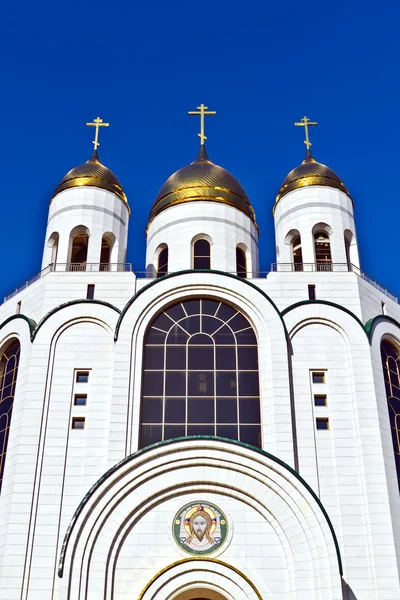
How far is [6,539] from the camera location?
19703 mm

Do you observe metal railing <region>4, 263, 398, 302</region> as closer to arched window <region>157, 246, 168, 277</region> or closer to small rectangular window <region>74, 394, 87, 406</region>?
arched window <region>157, 246, 168, 277</region>

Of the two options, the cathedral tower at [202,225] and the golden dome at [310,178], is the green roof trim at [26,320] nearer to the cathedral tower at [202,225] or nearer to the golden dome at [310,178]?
the cathedral tower at [202,225]

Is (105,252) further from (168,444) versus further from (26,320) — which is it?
(168,444)

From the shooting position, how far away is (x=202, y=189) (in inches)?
1054

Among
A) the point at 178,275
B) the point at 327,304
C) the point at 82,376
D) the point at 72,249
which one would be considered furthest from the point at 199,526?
the point at 72,249

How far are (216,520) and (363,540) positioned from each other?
149 inches

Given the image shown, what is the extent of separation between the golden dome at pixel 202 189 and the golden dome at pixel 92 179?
156 cm

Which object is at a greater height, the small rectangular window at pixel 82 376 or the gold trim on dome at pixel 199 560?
the small rectangular window at pixel 82 376

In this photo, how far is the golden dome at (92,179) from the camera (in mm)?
27094

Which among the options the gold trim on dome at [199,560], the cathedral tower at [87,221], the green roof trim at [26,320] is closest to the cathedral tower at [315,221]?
the cathedral tower at [87,221]

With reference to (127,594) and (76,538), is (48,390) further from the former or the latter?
(127,594)

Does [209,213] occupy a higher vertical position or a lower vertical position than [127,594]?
higher

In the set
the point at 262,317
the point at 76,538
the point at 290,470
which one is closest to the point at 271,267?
the point at 262,317

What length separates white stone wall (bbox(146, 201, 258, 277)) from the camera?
25.7 m
